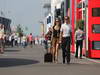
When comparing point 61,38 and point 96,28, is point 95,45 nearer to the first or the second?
point 96,28

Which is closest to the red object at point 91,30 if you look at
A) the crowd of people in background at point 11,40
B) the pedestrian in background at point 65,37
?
the pedestrian in background at point 65,37

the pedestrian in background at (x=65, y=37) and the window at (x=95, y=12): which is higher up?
the window at (x=95, y=12)

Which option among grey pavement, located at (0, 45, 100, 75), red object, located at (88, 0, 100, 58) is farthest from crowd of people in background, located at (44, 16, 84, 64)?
red object, located at (88, 0, 100, 58)

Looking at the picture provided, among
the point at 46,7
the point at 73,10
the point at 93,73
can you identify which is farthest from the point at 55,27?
the point at 46,7

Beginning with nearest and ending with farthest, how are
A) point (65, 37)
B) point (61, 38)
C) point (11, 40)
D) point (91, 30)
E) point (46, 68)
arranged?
point (46, 68), point (65, 37), point (61, 38), point (91, 30), point (11, 40)

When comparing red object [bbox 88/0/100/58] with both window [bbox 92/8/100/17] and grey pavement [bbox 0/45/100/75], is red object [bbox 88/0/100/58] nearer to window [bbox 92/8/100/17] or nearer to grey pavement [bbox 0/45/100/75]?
window [bbox 92/8/100/17]

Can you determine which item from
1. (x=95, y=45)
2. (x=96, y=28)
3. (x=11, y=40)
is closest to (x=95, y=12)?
(x=96, y=28)

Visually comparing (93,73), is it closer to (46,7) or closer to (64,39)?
(64,39)

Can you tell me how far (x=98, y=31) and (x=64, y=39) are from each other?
5.74 meters

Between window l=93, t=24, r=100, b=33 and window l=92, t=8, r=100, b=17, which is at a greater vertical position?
window l=92, t=8, r=100, b=17

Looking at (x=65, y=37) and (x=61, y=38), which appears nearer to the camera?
(x=65, y=37)

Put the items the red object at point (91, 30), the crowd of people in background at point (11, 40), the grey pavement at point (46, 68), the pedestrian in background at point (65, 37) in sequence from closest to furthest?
the grey pavement at point (46, 68), the pedestrian in background at point (65, 37), the red object at point (91, 30), the crowd of people in background at point (11, 40)

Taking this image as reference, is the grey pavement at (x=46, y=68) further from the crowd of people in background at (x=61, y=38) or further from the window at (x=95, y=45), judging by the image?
the window at (x=95, y=45)

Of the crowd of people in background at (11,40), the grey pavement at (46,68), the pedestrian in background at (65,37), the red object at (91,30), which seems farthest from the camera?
the crowd of people in background at (11,40)
